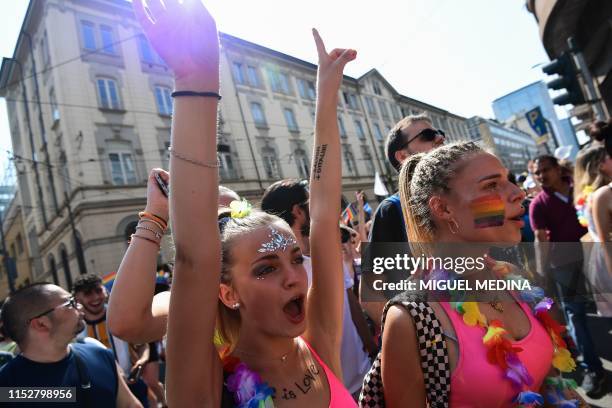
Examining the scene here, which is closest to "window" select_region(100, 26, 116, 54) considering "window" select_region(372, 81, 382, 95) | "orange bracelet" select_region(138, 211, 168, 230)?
"orange bracelet" select_region(138, 211, 168, 230)

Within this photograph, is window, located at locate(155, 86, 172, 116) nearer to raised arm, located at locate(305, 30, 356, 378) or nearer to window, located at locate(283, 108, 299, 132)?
window, located at locate(283, 108, 299, 132)

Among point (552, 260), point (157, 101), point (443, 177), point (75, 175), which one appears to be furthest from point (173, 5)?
point (157, 101)

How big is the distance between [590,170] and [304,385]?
11.0 ft

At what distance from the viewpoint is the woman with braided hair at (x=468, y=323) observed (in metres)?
1.27

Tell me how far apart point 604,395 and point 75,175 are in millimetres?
A: 17562

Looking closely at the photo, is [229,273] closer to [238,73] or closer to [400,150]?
[400,150]

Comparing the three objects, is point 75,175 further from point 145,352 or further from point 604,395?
point 604,395

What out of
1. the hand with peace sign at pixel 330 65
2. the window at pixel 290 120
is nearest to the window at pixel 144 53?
the window at pixel 290 120

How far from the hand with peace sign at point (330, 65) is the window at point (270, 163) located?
838 inches

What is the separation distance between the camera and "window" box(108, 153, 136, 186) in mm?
16797

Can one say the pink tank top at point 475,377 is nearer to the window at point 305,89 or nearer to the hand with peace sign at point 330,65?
the hand with peace sign at point 330,65

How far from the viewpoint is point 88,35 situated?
1762 cm

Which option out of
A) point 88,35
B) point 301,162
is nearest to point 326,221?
point 88,35

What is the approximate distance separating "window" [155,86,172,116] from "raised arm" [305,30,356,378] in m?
18.7
